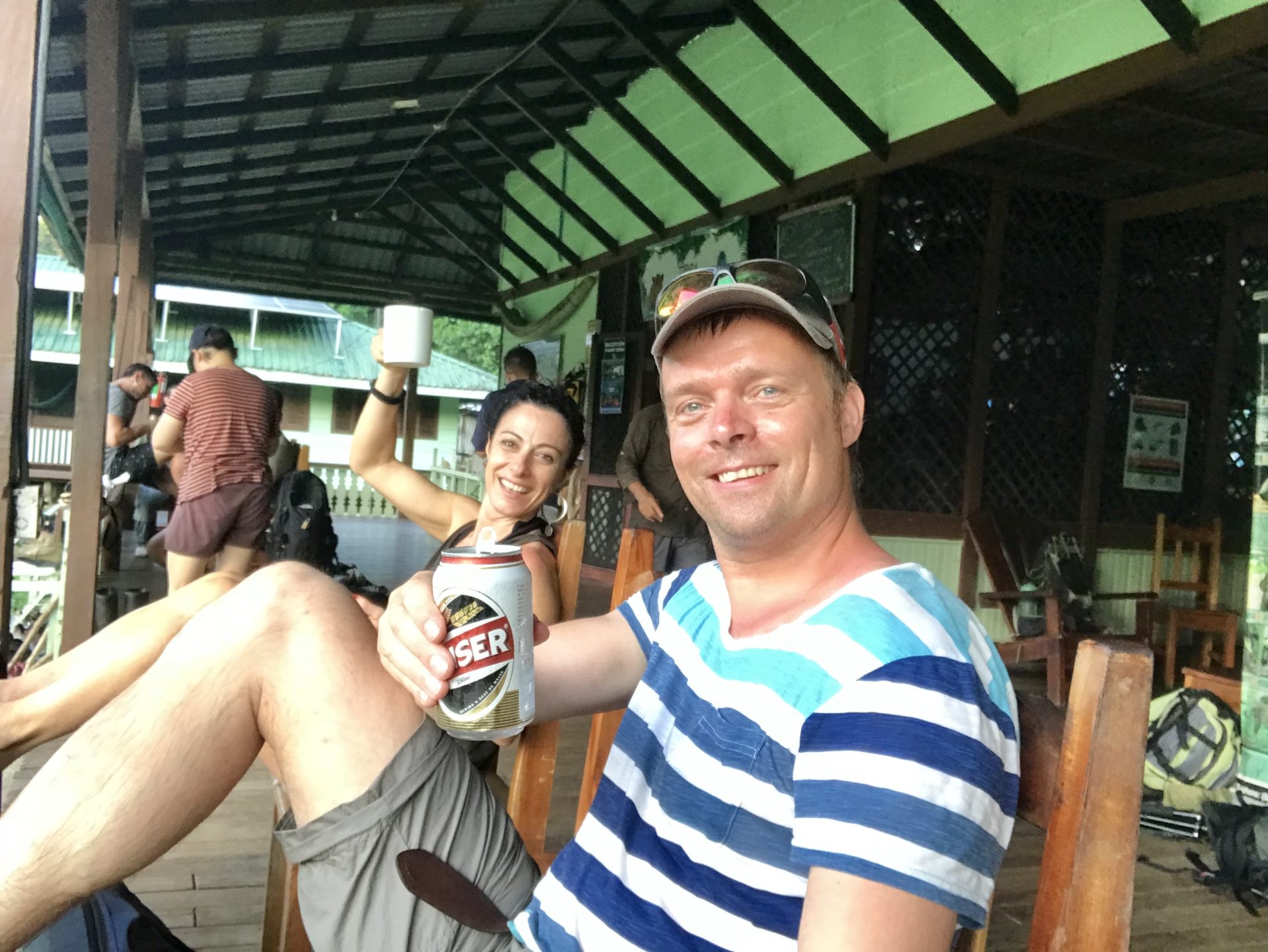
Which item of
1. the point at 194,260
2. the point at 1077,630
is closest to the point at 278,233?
the point at 194,260

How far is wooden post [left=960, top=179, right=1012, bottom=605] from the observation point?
18.8ft

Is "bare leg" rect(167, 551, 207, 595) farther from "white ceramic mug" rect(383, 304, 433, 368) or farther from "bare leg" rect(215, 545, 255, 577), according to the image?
"white ceramic mug" rect(383, 304, 433, 368)

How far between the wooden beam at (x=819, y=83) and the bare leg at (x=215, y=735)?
4.61 m

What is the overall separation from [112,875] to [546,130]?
7.12 meters

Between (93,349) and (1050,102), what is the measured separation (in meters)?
4.22

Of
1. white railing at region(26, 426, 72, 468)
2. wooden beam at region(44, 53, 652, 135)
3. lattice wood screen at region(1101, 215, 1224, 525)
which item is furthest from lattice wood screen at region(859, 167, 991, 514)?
white railing at region(26, 426, 72, 468)

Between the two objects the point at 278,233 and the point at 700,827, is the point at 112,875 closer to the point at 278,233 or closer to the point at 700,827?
the point at 700,827

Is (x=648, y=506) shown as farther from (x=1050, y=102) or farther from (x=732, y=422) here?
(x=732, y=422)

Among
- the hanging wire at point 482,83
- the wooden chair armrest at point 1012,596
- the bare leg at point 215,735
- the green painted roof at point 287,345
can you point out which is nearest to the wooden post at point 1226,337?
the wooden chair armrest at point 1012,596

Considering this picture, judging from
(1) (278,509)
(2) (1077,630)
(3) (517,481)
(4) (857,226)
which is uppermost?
(4) (857,226)

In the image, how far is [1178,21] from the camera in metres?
3.70

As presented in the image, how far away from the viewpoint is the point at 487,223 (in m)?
10.2

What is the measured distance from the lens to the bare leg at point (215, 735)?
1.16m

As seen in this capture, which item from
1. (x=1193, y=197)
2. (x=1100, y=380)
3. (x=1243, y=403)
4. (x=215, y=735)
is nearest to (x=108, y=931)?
(x=215, y=735)
